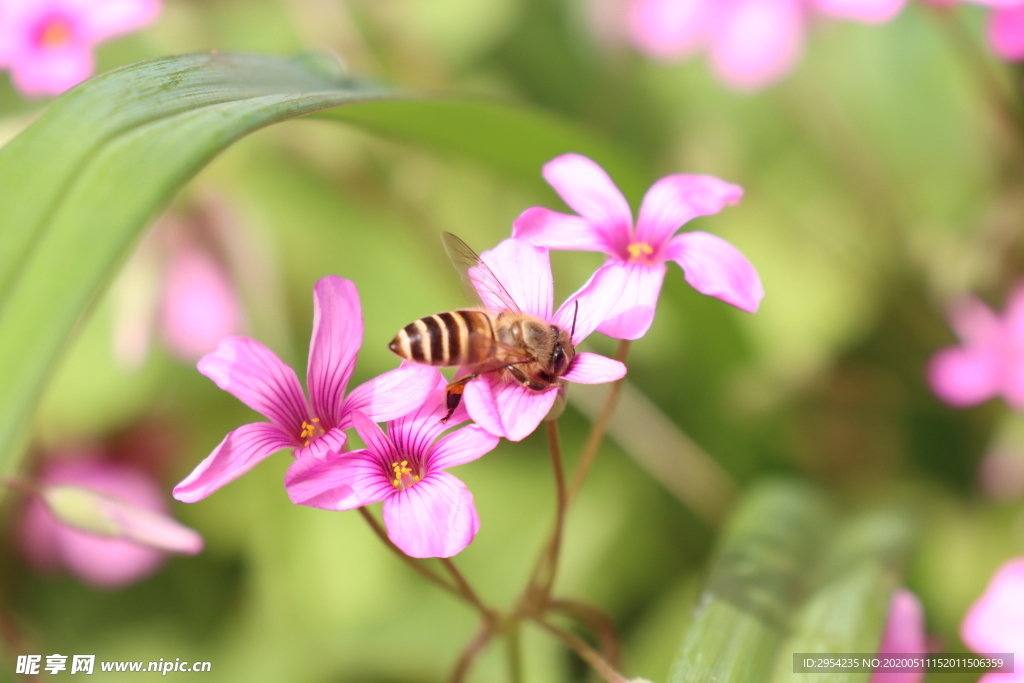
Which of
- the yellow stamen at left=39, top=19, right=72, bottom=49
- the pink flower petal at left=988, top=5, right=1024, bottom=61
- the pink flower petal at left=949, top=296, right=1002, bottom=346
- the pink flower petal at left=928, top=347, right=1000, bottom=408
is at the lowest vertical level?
the pink flower petal at left=928, top=347, right=1000, bottom=408

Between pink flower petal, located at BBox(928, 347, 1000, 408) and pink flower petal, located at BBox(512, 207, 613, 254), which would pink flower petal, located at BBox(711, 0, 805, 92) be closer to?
pink flower petal, located at BBox(928, 347, 1000, 408)

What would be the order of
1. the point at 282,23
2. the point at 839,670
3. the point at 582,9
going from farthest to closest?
the point at 282,23 < the point at 582,9 < the point at 839,670

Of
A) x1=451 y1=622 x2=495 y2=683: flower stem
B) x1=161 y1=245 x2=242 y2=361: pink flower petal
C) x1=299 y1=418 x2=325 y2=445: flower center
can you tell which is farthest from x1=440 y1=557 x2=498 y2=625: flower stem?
x1=161 y1=245 x2=242 y2=361: pink flower petal

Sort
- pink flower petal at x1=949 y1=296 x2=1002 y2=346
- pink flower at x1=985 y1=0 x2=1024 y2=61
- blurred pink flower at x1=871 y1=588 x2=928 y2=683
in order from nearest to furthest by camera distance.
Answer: blurred pink flower at x1=871 y1=588 x2=928 y2=683 → pink flower at x1=985 y1=0 x2=1024 y2=61 → pink flower petal at x1=949 y1=296 x2=1002 y2=346

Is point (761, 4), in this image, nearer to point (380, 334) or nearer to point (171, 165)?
point (380, 334)

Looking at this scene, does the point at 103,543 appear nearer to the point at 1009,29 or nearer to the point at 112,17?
the point at 112,17

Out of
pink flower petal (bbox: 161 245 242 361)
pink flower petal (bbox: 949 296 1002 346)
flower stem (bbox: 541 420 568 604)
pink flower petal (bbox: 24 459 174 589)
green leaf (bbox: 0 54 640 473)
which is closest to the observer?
green leaf (bbox: 0 54 640 473)

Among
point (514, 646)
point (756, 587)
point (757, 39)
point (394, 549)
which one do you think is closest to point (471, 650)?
point (514, 646)

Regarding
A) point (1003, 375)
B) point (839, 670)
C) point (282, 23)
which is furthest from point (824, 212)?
point (282, 23)
